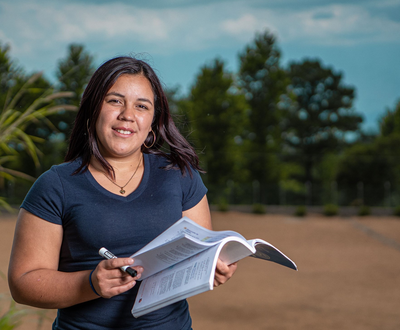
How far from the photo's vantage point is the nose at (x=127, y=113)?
4.86 feet

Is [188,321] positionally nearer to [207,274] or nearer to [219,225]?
[207,274]

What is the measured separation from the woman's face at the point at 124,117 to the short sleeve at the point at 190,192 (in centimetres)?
19

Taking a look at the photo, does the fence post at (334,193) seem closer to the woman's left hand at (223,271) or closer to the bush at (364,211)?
the bush at (364,211)

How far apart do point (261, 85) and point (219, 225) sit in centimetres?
1360

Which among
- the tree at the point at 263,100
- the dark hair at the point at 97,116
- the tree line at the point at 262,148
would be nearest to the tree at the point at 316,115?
the tree line at the point at 262,148

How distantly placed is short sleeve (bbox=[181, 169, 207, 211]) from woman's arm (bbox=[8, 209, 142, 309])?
1.20 feet

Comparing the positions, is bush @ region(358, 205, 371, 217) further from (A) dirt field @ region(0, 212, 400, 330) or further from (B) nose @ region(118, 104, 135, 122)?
(B) nose @ region(118, 104, 135, 122)

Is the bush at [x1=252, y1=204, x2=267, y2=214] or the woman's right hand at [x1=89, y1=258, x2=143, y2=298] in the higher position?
the woman's right hand at [x1=89, y1=258, x2=143, y2=298]

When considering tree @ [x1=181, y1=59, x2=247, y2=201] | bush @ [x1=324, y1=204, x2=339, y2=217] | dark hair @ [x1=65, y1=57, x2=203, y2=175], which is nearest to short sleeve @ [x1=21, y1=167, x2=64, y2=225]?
dark hair @ [x1=65, y1=57, x2=203, y2=175]

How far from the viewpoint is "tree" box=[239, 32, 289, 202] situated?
26.3 meters

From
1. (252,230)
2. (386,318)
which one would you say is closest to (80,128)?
(386,318)

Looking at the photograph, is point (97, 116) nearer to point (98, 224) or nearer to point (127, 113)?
point (127, 113)

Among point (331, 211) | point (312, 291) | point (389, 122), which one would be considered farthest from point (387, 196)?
point (312, 291)

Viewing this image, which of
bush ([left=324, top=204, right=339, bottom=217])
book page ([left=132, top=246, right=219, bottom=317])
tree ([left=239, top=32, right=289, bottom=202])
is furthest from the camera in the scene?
Answer: tree ([left=239, top=32, right=289, bottom=202])
